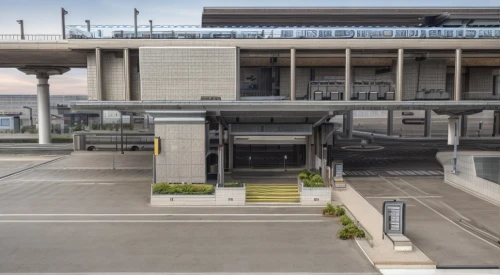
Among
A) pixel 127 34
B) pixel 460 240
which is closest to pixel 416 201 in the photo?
pixel 460 240

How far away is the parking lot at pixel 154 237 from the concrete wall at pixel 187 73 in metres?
8.31

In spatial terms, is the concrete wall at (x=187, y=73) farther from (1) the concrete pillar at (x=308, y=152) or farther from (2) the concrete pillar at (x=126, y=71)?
(1) the concrete pillar at (x=308, y=152)

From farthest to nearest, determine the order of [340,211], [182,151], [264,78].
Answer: [264,78] < [182,151] < [340,211]

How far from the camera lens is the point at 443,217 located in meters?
23.4

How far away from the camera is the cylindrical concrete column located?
202 ft

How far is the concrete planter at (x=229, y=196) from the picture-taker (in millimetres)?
26453

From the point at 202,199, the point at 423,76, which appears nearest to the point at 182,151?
the point at 202,199

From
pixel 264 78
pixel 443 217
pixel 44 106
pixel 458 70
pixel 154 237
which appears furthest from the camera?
pixel 44 106

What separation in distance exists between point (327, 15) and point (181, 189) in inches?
1636

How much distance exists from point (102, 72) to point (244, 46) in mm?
11930

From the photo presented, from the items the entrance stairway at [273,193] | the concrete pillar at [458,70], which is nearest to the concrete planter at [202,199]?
the entrance stairway at [273,193]

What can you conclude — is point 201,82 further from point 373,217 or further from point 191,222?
point 373,217

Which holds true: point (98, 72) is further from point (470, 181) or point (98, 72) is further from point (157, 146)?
point (470, 181)

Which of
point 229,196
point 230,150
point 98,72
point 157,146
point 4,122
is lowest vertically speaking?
point 229,196
